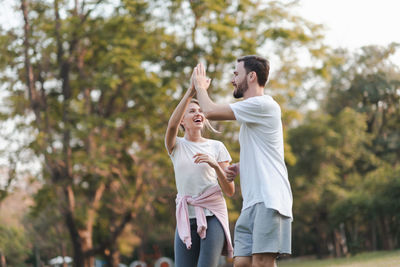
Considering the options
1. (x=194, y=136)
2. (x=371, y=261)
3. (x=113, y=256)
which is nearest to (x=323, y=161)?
(x=113, y=256)

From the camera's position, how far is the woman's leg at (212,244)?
475 cm

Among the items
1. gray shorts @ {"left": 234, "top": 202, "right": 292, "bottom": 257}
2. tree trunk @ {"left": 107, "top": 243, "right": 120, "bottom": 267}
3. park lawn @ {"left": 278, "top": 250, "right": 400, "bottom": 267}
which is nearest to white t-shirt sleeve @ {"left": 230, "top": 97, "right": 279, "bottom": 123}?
gray shorts @ {"left": 234, "top": 202, "right": 292, "bottom": 257}

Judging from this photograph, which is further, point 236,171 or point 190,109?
point 190,109

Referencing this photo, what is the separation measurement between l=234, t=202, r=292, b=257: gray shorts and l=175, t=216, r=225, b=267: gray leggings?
2.65 feet

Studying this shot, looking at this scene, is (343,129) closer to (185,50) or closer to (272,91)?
(272,91)

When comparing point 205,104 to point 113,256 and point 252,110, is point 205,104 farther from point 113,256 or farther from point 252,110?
point 113,256

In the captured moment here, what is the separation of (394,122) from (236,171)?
121 ft

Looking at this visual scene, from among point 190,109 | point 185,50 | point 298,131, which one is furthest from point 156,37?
point 298,131

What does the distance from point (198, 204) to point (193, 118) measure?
0.76 metres

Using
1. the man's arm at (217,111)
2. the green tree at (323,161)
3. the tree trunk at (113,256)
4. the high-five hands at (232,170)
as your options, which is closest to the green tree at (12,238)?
the tree trunk at (113,256)

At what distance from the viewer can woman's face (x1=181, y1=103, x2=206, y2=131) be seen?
514cm

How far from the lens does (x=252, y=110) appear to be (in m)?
3.91

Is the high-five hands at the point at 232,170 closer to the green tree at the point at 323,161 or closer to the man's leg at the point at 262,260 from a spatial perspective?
the man's leg at the point at 262,260

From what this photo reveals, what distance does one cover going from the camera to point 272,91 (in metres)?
21.2
